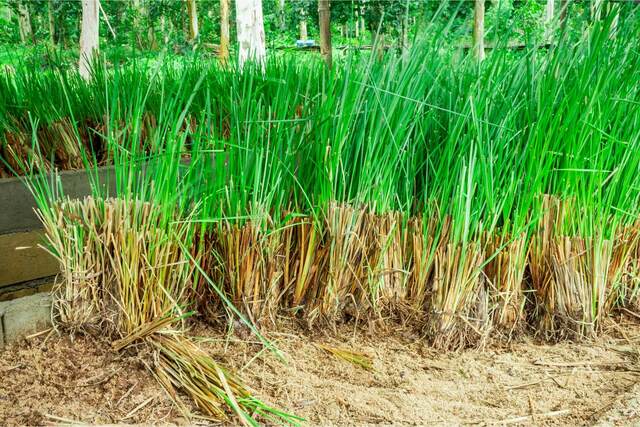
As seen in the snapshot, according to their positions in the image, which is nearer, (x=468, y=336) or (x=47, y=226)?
(x=47, y=226)

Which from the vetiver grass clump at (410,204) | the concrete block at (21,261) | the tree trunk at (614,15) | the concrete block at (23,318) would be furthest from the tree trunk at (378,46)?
the concrete block at (21,261)

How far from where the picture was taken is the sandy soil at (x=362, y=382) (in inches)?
50.1

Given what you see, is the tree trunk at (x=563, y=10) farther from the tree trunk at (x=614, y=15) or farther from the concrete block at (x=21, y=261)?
the concrete block at (x=21, y=261)

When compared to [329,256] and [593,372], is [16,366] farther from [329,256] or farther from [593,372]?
[593,372]

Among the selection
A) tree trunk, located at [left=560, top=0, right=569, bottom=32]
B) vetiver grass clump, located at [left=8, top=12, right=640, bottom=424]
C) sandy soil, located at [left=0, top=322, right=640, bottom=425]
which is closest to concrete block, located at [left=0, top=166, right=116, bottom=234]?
vetiver grass clump, located at [left=8, top=12, right=640, bottom=424]

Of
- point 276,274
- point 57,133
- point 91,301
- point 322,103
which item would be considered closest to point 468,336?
point 276,274

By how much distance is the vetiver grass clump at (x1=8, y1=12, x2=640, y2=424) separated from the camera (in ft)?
4.92

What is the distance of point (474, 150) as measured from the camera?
157 centimetres

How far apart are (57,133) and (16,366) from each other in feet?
4.63

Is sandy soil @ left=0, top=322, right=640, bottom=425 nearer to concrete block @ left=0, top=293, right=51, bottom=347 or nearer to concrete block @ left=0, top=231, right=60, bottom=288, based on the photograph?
concrete block @ left=0, top=293, right=51, bottom=347

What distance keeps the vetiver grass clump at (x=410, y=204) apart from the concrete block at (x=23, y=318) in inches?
2.8

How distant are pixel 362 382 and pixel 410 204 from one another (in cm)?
52

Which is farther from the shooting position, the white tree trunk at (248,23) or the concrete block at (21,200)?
A: the white tree trunk at (248,23)

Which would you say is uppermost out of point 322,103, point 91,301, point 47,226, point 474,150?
point 322,103
